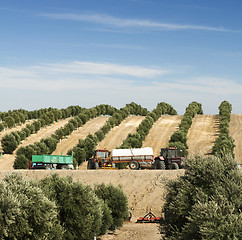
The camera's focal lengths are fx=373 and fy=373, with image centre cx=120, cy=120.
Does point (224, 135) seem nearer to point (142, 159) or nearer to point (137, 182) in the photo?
point (142, 159)

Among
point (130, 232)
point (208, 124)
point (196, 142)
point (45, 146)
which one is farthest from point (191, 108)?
point (130, 232)

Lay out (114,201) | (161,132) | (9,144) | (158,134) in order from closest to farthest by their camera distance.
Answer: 1. (114,201)
2. (9,144)
3. (158,134)
4. (161,132)

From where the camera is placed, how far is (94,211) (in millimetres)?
33531

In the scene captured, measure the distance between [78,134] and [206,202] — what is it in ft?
315

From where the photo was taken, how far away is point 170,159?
2283 inches

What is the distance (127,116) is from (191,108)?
80.3ft

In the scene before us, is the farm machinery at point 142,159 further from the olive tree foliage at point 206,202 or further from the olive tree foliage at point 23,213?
the olive tree foliage at point 206,202

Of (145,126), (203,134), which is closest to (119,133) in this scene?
(145,126)

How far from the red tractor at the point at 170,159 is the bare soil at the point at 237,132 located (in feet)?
105

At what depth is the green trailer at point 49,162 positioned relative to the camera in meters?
60.2

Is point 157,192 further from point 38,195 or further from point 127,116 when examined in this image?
point 127,116

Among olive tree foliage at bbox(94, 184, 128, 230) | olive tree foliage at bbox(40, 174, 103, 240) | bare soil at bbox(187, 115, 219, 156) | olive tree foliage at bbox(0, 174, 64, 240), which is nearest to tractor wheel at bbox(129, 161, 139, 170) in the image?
olive tree foliage at bbox(94, 184, 128, 230)

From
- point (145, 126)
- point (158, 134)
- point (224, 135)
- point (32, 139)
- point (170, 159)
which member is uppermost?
point (145, 126)

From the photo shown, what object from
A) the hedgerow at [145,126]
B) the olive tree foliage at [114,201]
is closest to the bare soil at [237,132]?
the hedgerow at [145,126]
